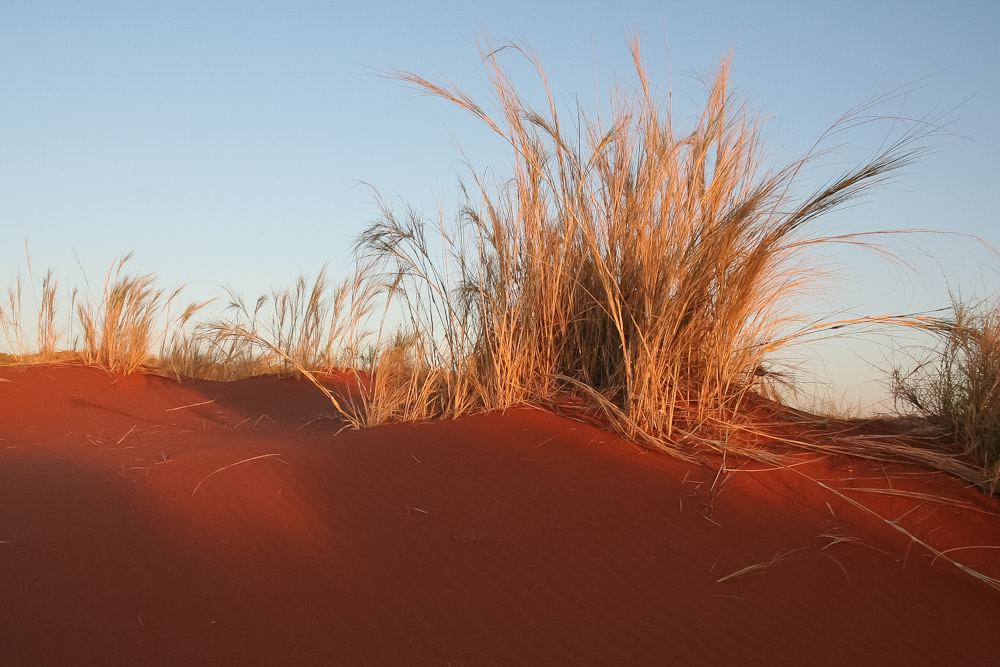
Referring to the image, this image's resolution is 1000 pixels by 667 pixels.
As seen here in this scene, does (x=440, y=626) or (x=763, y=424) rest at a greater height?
(x=763, y=424)

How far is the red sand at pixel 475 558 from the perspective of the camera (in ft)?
6.79

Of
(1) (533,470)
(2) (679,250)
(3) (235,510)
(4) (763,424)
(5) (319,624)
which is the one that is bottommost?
(5) (319,624)

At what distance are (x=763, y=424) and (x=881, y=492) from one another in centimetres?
61

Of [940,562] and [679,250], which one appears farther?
[679,250]

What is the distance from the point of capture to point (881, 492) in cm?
286

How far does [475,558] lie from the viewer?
8.07 ft

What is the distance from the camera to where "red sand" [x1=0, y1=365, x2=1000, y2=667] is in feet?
6.79

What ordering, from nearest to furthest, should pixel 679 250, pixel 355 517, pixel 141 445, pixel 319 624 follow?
pixel 319 624 → pixel 355 517 → pixel 679 250 → pixel 141 445

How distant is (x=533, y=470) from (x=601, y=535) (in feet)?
1.66

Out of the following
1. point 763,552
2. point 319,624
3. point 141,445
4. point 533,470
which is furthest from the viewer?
point 141,445

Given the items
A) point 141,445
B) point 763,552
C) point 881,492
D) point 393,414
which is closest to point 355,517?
point 393,414

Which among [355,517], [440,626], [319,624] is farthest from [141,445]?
[440,626]

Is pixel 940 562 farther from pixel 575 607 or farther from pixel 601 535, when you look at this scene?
pixel 575 607

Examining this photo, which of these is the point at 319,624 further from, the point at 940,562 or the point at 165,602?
the point at 940,562
